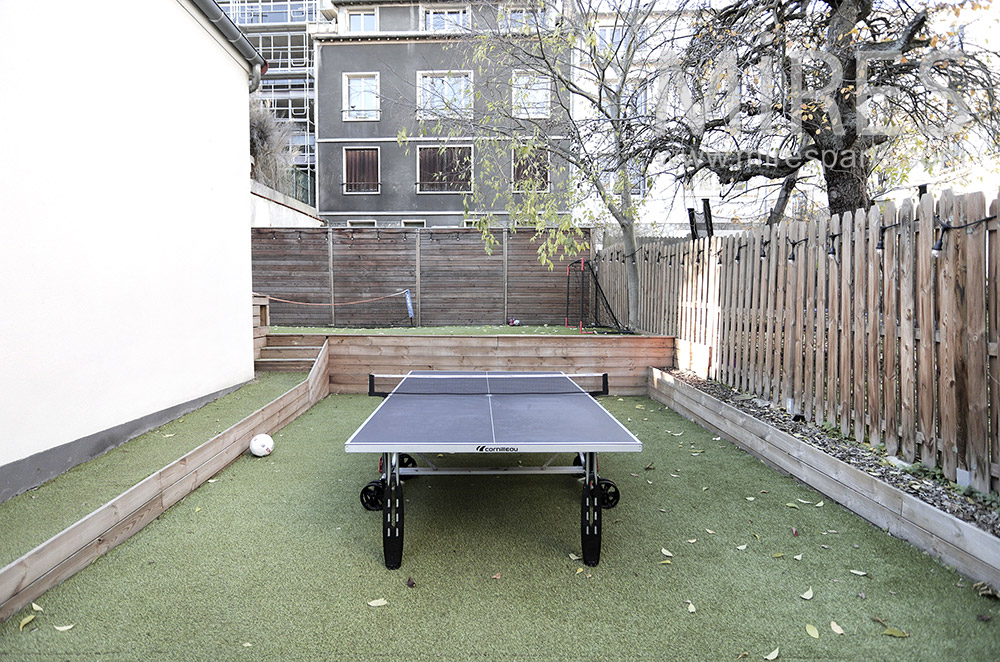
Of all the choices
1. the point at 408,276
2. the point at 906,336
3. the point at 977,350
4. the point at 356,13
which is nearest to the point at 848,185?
the point at 906,336

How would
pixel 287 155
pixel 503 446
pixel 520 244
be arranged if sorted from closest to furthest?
pixel 503 446 → pixel 520 244 → pixel 287 155

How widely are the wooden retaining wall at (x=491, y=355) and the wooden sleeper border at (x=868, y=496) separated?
2.05 meters

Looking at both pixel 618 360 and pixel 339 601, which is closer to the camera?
pixel 339 601

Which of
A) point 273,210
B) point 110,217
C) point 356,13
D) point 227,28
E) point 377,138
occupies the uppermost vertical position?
point 356,13

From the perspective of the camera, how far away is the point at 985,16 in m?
6.14

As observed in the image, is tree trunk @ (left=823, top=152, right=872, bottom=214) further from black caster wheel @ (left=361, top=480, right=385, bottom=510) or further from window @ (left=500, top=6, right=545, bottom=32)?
black caster wheel @ (left=361, top=480, right=385, bottom=510)

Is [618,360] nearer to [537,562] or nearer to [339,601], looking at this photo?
[537,562]

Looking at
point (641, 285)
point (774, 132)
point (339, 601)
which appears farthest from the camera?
point (641, 285)

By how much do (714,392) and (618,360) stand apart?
1.80 meters

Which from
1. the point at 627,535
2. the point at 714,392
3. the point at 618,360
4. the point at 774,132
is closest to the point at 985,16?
the point at 774,132

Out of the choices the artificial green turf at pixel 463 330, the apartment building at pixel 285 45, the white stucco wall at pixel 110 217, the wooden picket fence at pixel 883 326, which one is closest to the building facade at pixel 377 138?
the apartment building at pixel 285 45

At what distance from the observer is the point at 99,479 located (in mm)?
3871

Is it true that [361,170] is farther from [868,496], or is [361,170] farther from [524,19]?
[868,496]

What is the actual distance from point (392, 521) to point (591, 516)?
1.05 meters
